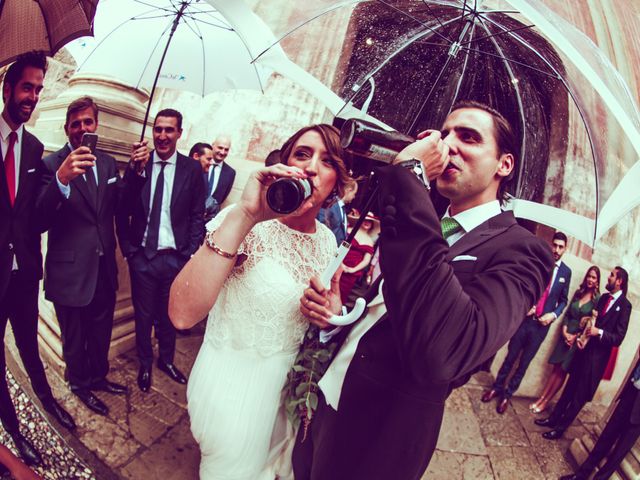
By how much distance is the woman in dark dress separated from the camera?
15.2 ft

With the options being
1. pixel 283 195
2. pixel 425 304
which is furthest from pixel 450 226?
pixel 283 195

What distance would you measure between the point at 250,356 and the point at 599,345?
14.6ft

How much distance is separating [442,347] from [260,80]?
9.41 ft

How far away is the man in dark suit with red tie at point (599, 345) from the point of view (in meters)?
4.09

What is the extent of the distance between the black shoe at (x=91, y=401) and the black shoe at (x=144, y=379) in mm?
350

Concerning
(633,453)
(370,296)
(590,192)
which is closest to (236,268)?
(370,296)

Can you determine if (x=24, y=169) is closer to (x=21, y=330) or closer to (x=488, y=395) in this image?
(x=21, y=330)

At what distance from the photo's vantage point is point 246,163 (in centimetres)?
546

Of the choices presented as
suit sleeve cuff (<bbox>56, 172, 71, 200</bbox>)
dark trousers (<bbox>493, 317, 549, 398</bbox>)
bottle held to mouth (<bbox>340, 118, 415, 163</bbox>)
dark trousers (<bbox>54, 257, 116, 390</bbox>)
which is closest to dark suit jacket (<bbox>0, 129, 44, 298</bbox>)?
suit sleeve cuff (<bbox>56, 172, 71, 200</bbox>)

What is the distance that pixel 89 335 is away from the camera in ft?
9.40

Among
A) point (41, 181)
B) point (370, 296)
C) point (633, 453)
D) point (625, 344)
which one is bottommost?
point (633, 453)

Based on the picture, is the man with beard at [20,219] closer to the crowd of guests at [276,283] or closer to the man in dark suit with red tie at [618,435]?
the crowd of guests at [276,283]

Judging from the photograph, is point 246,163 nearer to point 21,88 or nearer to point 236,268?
point 21,88

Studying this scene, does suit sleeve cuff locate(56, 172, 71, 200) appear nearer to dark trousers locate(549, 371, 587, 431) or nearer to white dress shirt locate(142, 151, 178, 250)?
white dress shirt locate(142, 151, 178, 250)
